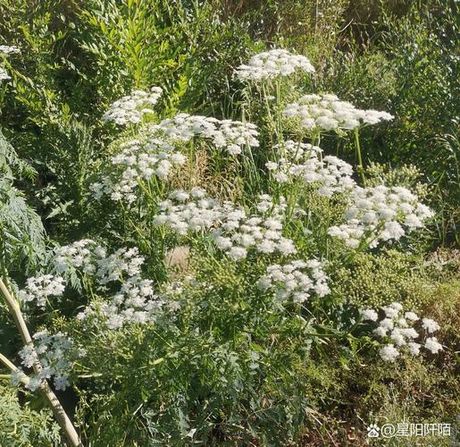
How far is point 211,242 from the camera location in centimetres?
321

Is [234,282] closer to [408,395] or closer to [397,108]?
[408,395]

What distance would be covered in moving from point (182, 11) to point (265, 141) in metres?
A: 1.02

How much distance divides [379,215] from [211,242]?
0.71m

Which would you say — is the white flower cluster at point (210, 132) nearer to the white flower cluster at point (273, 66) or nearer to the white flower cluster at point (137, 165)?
the white flower cluster at point (137, 165)

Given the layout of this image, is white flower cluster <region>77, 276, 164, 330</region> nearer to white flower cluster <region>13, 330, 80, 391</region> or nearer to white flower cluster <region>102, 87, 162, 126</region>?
white flower cluster <region>13, 330, 80, 391</region>

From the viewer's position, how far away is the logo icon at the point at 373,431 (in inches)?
134

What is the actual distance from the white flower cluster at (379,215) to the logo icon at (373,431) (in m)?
0.89

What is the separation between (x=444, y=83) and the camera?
4.59m

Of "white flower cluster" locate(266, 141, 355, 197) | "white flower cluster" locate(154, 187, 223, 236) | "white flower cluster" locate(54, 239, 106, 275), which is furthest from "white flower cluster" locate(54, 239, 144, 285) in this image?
"white flower cluster" locate(266, 141, 355, 197)

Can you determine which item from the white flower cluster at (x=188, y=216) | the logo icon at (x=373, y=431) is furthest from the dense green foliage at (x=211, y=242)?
the white flower cluster at (x=188, y=216)

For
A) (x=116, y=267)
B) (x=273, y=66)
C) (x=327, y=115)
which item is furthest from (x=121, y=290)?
(x=273, y=66)

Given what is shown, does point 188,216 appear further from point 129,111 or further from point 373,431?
point 373,431

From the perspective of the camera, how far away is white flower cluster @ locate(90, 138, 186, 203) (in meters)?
3.17

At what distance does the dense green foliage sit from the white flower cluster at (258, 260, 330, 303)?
0.28 feet
